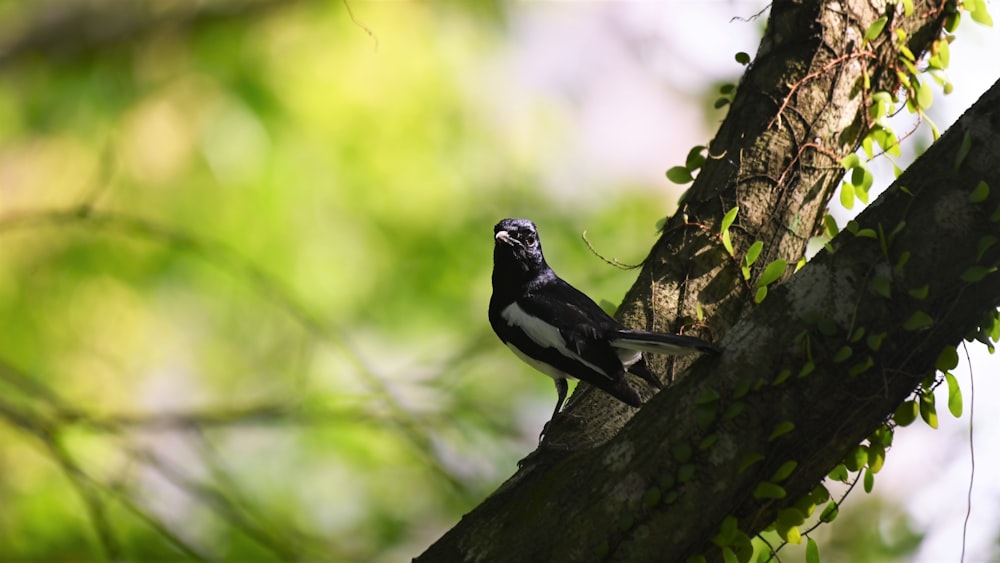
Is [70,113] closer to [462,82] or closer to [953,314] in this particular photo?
[462,82]

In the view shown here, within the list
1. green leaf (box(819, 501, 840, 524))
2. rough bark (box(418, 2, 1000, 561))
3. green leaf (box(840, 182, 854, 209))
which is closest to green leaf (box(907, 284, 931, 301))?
rough bark (box(418, 2, 1000, 561))

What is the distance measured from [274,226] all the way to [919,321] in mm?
5069

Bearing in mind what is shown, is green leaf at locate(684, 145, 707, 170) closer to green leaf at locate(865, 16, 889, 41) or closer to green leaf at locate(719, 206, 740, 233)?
green leaf at locate(719, 206, 740, 233)

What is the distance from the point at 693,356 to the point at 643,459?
930 mm

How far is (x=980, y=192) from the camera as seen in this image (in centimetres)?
220

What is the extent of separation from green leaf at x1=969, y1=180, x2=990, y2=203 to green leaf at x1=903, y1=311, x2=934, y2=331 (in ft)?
0.92

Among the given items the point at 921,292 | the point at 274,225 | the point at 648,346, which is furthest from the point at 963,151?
the point at 274,225

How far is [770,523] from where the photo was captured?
2521mm

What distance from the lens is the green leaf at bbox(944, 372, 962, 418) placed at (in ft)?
7.98

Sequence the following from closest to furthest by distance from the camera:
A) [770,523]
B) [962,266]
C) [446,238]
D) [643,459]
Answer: [962,266], [643,459], [770,523], [446,238]

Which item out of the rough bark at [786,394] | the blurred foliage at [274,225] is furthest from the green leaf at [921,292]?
the blurred foliage at [274,225]

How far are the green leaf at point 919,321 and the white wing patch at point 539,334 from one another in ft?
3.41

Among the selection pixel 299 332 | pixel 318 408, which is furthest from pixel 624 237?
pixel 318 408

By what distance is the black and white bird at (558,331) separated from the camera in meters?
2.88
